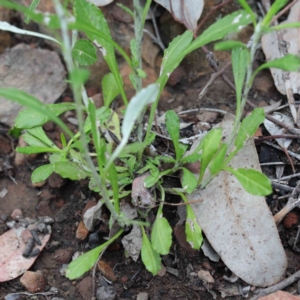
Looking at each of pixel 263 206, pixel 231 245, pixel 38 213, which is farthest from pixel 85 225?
pixel 263 206

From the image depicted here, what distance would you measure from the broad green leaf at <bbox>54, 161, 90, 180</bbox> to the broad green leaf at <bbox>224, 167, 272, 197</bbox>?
0.53 metres

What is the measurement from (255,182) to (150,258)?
0.41 metres

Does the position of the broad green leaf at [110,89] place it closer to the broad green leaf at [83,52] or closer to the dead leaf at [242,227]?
the broad green leaf at [83,52]

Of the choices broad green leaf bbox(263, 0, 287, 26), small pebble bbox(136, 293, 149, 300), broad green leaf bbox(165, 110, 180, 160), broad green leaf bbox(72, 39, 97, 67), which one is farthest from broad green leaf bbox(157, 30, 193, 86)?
small pebble bbox(136, 293, 149, 300)

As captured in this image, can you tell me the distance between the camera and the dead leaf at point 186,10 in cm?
205

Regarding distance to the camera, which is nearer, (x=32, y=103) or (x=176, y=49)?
(x=32, y=103)

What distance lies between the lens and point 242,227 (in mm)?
1615

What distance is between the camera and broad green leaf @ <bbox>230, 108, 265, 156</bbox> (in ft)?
4.94

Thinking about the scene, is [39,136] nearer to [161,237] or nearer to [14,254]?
[14,254]

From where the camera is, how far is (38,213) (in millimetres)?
1862

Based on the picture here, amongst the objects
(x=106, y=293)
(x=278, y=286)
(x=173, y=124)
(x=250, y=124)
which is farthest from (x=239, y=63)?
(x=106, y=293)

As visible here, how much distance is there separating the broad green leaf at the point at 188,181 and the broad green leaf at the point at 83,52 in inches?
19.8

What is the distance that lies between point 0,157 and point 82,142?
3.08ft

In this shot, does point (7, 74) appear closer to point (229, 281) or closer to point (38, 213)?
point (38, 213)
